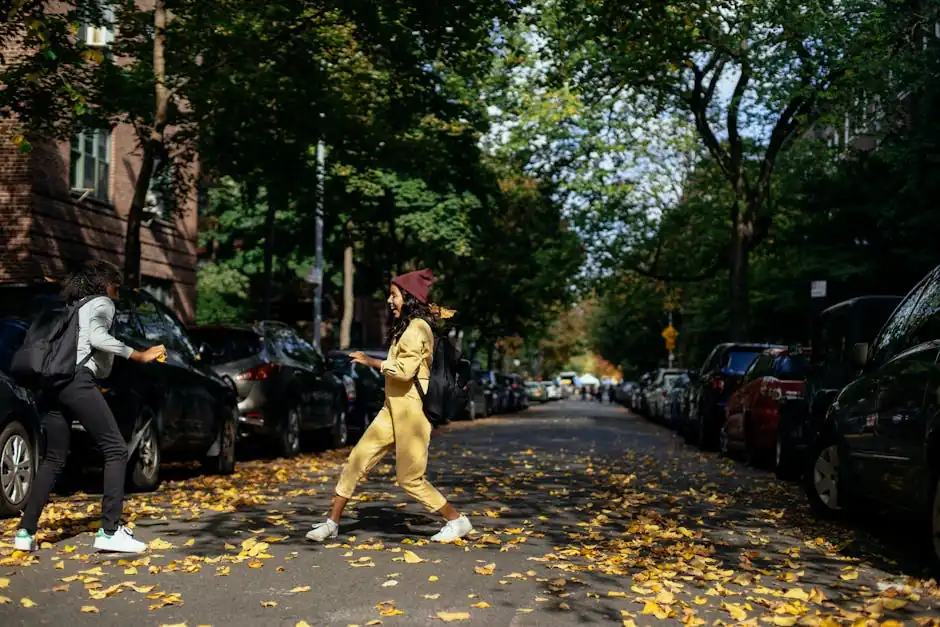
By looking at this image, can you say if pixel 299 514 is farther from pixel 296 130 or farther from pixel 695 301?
pixel 695 301

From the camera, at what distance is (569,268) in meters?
38.6

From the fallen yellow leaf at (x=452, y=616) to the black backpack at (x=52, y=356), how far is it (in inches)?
125

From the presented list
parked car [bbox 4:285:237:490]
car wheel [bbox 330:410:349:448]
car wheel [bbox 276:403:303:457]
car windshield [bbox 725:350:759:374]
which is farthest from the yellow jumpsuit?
car windshield [bbox 725:350:759:374]

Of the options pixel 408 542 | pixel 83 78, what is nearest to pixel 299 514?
pixel 408 542

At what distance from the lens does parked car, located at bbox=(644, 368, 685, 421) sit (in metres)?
35.0

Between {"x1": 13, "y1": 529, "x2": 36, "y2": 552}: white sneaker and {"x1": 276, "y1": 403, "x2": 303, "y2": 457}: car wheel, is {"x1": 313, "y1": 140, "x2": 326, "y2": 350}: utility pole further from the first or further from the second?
{"x1": 13, "y1": 529, "x2": 36, "y2": 552}: white sneaker

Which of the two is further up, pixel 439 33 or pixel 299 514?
pixel 439 33

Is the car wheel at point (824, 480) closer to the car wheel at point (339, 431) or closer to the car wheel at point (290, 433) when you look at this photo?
the car wheel at point (290, 433)

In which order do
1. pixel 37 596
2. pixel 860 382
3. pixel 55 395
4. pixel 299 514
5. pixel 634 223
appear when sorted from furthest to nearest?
pixel 634 223, pixel 299 514, pixel 860 382, pixel 55 395, pixel 37 596

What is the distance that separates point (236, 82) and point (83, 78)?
2.09 meters

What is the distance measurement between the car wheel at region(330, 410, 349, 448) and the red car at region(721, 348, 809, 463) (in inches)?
230

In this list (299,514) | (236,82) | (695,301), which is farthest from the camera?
(695,301)

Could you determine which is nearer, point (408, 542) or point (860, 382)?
point (408, 542)

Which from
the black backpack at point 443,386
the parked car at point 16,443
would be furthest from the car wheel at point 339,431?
the black backpack at point 443,386
